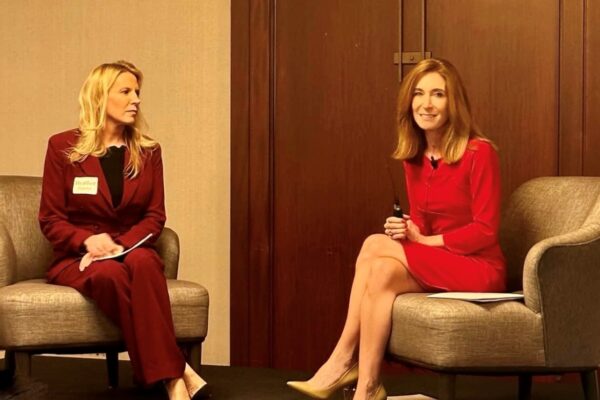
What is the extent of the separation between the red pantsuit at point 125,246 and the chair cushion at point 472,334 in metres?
0.91

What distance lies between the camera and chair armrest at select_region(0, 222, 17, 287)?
164 inches

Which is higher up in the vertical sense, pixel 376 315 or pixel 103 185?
pixel 103 185

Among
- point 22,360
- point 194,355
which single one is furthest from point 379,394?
point 22,360

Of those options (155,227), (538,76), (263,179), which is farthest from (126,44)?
(538,76)

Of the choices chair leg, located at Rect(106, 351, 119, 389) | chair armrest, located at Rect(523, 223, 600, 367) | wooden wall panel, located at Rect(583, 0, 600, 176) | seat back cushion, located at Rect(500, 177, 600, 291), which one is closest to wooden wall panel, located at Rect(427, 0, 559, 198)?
wooden wall panel, located at Rect(583, 0, 600, 176)

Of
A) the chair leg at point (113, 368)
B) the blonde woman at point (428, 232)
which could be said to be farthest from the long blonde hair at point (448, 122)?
the chair leg at point (113, 368)

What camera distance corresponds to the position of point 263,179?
5.12 m

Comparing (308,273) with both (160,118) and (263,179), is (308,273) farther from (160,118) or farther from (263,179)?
(160,118)

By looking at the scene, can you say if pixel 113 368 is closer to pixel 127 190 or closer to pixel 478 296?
pixel 127 190

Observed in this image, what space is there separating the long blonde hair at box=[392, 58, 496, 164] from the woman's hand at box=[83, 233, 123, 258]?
110cm

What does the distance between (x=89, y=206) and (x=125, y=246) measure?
9.4 inches

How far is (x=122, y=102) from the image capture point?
173 inches

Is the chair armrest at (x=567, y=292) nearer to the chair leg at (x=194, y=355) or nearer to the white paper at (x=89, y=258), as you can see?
the chair leg at (x=194, y=355)

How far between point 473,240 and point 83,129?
1591 mm
